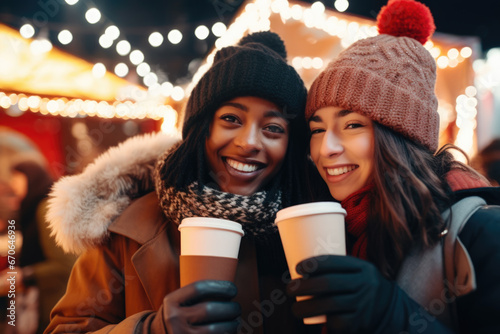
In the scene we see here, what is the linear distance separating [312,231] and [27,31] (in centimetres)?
485

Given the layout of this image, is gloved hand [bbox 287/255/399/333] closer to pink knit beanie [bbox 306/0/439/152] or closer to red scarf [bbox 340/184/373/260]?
red scarf [bbox 340/184/373/260]

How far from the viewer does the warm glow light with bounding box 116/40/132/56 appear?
5281mm

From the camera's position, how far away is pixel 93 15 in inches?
175

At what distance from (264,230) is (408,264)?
0.67 m

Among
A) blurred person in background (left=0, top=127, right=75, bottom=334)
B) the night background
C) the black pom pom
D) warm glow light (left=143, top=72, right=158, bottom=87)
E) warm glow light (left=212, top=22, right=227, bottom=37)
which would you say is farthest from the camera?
warm glow light (left=143, top=72, right=158, bottom=87)

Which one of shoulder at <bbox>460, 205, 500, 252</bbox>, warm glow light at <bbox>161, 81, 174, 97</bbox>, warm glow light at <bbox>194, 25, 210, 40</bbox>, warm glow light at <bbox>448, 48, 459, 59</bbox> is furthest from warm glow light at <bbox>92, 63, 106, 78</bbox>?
shoulder at <bbox>460, 205, 500, 252</bbox>

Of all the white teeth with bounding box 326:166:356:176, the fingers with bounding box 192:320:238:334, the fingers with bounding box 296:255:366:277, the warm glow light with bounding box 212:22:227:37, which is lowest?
the fingers with bounding box 192:320:238:334

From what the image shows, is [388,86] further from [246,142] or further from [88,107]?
[88,107]

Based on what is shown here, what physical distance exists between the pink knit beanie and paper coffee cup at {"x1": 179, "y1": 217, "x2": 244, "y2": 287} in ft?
2.60

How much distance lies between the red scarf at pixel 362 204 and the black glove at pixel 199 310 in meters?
0.64

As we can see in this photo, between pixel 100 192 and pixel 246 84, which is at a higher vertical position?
pixel 246 84

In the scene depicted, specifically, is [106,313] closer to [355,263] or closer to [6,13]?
[355,263]

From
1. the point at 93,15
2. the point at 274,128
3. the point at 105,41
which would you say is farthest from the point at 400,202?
the point at 105,41

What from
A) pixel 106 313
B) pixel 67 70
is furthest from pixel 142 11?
pixel 106 313
